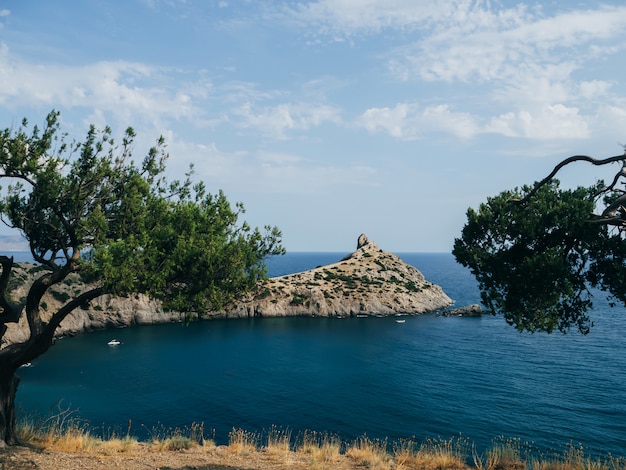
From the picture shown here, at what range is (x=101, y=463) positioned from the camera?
15422mm

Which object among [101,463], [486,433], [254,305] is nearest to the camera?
[101,463]

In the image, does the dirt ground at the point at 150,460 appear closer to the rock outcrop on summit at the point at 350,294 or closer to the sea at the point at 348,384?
the sea at the point at 348,384

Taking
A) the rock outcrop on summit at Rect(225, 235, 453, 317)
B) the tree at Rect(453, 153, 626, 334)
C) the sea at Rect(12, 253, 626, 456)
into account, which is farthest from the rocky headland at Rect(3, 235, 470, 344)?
the tree at Rect(453, 153, 626, 334)

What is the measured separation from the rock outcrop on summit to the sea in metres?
17.8

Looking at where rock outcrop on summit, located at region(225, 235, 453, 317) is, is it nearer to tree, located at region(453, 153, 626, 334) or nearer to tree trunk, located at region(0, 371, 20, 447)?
tree trunk, located at region(0, 371, 20, 447)

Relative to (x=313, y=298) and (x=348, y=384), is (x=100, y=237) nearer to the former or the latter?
(x=348, y=384)

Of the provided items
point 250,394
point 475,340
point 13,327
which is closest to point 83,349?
point 13,327

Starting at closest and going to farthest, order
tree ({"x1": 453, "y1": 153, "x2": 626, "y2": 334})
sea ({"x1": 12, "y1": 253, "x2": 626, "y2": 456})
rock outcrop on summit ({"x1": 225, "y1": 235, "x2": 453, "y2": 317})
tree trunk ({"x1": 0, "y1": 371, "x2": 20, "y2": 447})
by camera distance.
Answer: tree ({"x1": 453, "y1": 153, "x2": 626, "y2": 334}) → tree trunk ({"x1": 0, "y1": 371, "x2": 20, "y2": 447}) → sea ({"x1": 12, "y1": 253, "x2": 626, "y2": 456}) → rock outcrop on summit ({"x1": 225, "y1": 235, "x2": 453, "y2": 317})

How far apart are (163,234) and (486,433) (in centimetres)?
3371

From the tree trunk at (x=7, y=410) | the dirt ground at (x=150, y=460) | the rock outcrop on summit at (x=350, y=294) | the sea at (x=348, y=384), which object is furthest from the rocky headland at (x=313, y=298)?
the dirt ground at (x=150, y=460)

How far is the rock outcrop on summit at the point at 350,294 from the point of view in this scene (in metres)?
102

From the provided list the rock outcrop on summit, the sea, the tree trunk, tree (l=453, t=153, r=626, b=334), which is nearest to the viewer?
tree (l=453, t=153, r=626, b=334)

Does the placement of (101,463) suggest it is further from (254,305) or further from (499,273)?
(254,305)

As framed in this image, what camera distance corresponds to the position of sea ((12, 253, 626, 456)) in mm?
37312
